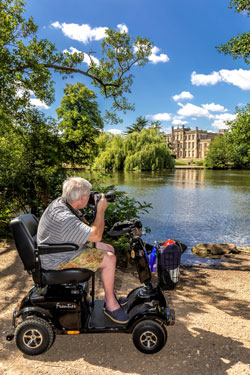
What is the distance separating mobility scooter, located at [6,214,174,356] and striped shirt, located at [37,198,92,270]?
61 mm

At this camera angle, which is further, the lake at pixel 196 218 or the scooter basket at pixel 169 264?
the lake at pixel 196 218

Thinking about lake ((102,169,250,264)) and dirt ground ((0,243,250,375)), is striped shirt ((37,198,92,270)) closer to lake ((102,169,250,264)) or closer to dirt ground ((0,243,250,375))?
dirt ground ((0,243,250,375))

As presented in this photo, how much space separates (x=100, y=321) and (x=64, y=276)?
0.58 metres

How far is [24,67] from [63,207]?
5353 millimetres

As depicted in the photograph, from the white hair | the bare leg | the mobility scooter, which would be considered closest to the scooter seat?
the mobility scooter

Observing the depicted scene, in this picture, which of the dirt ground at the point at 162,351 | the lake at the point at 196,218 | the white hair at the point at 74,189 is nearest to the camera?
→ the dirt ground at the point at 162,351

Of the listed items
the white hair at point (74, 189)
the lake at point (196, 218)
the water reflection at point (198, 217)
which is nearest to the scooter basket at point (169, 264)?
the white hair at point (74, 189)

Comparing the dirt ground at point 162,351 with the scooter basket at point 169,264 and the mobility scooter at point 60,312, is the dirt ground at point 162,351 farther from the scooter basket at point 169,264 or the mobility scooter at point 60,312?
the scooter basket at point 169,264

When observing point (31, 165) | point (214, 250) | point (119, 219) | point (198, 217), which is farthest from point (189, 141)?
point (119, 219)

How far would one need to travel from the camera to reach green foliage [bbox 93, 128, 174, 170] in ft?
121

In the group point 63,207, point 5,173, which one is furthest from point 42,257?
point 5,173

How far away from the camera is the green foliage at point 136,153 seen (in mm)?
36781

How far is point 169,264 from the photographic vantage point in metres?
2.83

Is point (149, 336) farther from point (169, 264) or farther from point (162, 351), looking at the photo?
point (169, 264)
